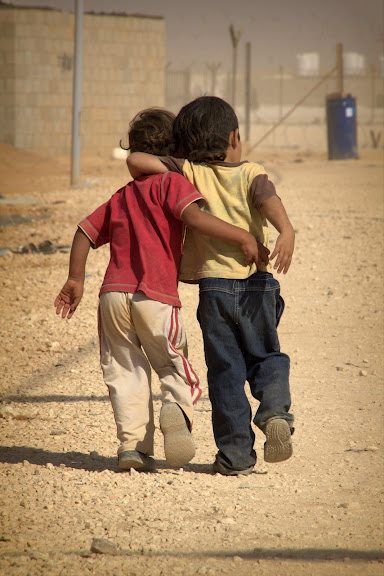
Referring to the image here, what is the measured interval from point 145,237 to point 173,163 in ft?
0.99

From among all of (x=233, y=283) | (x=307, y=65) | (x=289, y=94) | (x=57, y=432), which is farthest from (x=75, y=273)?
(x=307, y=65)

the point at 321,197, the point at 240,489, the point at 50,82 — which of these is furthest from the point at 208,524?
the point at 50,82

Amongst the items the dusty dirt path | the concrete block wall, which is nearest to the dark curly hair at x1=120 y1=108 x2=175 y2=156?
the dusty dirt path

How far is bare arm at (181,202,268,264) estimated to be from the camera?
12.2ft

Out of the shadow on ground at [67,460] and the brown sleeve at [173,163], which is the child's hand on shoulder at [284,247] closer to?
the brown sleeve at [173,163]

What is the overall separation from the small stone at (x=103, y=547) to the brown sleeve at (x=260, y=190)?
134 cm

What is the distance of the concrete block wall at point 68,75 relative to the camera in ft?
84.0

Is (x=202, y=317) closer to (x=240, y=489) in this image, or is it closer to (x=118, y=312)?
(x=118, y=312)

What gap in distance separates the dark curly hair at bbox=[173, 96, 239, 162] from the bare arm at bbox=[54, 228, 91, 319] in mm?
526

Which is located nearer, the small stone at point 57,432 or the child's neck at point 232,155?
A: the child's neck at point 232,155

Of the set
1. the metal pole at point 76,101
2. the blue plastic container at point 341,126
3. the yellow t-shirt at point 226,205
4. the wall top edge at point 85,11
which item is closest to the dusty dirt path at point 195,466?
the yellow t-shirt at point 226,205

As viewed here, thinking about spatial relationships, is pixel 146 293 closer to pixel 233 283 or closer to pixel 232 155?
pixel 233 283

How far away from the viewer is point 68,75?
26.9 meters

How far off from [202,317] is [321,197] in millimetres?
10940
